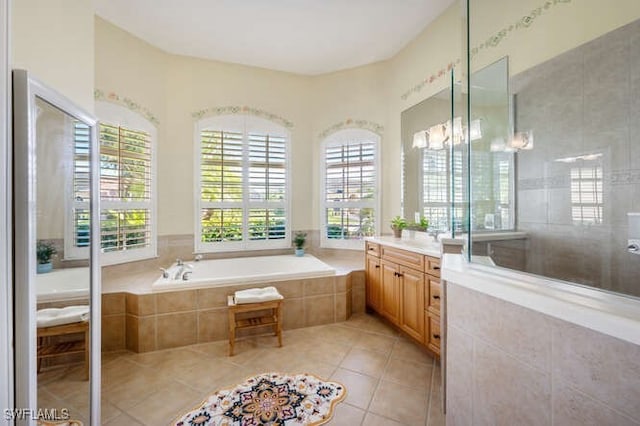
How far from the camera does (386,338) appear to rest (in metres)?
2.52

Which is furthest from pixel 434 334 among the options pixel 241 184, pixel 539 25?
pixel 241 184

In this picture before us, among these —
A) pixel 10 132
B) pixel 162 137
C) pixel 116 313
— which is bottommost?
pixel 116 313

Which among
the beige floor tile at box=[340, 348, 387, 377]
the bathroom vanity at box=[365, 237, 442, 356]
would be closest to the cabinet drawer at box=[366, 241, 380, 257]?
the bathroom vanity at box=[365, 237, 442, 356]

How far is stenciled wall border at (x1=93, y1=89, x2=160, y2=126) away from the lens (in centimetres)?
269

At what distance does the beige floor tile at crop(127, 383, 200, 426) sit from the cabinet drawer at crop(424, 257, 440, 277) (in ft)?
6.16

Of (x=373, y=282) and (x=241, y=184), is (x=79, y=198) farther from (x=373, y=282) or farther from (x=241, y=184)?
(x=373, y=282)

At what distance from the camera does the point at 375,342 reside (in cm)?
245

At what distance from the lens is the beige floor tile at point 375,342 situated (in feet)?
7.70

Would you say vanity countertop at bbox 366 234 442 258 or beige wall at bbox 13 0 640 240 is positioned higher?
beige wall at bbox 13 0 640 240

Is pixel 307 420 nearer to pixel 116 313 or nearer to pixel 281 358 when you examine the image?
pixel 281 358

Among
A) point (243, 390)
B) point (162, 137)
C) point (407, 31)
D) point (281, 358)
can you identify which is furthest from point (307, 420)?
point (407, 31)

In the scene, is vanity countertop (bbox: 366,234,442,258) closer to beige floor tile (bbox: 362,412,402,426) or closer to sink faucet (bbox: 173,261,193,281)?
beige floor tile (bbox: 362,412,402,426)

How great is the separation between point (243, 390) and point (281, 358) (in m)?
0.44

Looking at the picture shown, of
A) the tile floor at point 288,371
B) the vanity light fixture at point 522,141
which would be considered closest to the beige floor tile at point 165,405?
the tile floor at point 288,371
